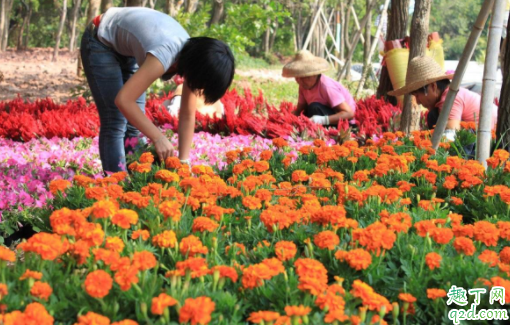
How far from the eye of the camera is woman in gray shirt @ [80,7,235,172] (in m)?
2.74

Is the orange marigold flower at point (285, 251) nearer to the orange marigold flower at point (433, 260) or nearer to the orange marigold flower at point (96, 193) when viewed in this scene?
the orange marigold flower at point (433, 260)

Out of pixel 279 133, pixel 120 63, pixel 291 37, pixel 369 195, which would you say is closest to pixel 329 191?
pixel 369 195

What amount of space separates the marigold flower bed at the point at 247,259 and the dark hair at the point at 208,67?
15.8 inches

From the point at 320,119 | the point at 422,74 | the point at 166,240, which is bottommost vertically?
the point at 320,119

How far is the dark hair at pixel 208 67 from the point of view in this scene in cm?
270

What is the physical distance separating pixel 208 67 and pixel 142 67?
349mm

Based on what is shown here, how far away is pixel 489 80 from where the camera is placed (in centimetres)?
311

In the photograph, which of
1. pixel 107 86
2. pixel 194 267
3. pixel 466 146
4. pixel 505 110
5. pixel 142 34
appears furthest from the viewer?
pixel 466 146

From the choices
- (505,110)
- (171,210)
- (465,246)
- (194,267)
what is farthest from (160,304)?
(505,110)

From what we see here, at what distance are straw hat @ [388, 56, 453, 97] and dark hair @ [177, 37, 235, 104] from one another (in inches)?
73.6

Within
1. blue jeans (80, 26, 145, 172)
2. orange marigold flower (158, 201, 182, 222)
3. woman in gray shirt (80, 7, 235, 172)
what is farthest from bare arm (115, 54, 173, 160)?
orange marigold flower (158, 201, 182, 222)

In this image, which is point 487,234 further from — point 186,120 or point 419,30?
point 419,30

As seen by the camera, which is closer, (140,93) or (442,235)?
(442,235)

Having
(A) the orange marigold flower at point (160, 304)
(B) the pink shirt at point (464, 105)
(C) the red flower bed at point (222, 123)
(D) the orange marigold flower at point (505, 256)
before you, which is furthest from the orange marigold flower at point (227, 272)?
(C) the red flower bed at point (222, 123)
